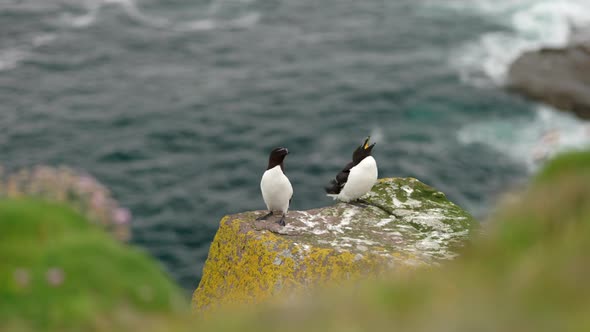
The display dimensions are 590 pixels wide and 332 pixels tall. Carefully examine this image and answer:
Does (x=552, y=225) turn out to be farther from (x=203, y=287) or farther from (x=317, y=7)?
(x=317, y=7)

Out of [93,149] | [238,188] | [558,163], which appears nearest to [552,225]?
[558,163]

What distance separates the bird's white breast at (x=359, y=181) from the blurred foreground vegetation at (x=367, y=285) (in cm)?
913

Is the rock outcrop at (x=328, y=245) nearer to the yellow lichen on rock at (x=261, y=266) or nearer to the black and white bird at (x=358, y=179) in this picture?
the yellow lichen on rock at (x=261, y=266)

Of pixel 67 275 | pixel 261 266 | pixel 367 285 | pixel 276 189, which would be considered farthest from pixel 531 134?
pixel 67 275

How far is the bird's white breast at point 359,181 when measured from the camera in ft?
49.1

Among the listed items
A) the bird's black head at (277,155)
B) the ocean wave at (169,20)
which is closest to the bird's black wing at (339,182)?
the bird's black head at (277,155)

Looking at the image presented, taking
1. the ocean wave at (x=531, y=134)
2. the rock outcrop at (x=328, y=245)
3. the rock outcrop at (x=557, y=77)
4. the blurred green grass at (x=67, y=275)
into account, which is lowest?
the ocean wave at (x=531, y=134)

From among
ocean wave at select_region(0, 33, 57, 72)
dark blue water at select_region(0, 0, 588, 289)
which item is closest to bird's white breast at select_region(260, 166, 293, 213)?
dark blue water at select_region(0, 0, 588, 289)

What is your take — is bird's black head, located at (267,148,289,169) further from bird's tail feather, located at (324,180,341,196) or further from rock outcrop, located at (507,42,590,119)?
rock outcrop, located at (507,42,590,119)

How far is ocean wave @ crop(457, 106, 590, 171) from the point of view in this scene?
3499 cm

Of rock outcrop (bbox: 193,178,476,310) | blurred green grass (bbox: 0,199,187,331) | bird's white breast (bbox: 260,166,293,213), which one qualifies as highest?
blurred green grass (bbox: 0,199,187,331)

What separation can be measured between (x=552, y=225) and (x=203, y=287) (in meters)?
9.27

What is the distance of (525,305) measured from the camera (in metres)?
4.62

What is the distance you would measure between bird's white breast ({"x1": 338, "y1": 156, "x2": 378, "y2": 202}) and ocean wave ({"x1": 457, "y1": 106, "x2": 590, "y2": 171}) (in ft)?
69.2
